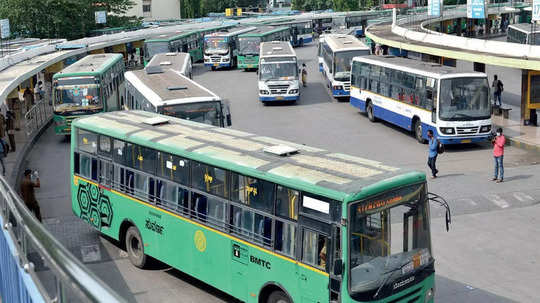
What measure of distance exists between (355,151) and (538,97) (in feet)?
23.8

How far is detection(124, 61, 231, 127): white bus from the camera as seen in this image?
18.5 meters

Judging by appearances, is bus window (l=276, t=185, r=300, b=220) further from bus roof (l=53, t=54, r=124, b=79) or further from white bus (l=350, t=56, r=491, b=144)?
bus roof (l=53, t=54, r=124, b=79)

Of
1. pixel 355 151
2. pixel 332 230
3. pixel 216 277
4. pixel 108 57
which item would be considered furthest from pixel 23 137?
pixel 332 230

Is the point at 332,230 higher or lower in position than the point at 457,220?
higher

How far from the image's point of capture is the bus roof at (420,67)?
22500mm

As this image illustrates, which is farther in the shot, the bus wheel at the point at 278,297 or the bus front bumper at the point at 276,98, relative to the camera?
the bus front bumper at the point at 276,98

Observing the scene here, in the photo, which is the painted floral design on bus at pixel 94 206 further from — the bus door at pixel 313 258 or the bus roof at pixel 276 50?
the bus roof at pixel 276 50

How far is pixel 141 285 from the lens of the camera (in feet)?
39.5

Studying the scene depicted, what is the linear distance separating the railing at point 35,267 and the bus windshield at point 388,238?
4.11m

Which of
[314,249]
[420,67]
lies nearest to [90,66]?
[420,67]

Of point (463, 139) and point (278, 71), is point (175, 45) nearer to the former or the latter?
point (278, 71)

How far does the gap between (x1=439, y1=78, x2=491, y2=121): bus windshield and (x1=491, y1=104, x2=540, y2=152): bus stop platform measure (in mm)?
1494

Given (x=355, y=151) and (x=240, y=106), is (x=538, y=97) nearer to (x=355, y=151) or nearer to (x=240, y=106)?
(x=355, y=151)

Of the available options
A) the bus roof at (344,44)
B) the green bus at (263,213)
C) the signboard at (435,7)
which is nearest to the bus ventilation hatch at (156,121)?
the green bus at (263,213)
